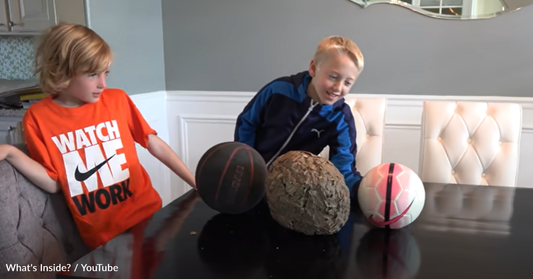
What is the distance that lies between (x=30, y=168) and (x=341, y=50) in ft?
3.50

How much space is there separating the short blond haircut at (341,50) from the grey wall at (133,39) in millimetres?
1251

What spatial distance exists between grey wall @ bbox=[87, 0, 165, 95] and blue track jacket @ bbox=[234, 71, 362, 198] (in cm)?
99

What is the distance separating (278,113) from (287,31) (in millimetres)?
1022

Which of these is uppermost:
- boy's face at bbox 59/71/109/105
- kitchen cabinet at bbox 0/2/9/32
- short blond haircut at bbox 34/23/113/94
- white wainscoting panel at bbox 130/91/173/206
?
kitchen cabinet at bbox 0/2/9/32

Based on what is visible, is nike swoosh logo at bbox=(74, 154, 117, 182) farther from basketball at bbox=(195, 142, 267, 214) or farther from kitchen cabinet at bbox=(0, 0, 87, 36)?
kitchen cabinet at bbox=(0, 0, 87, 36)

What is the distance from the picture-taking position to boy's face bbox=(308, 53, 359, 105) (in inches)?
56.9

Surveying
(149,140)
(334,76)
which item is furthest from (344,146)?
(149,140)

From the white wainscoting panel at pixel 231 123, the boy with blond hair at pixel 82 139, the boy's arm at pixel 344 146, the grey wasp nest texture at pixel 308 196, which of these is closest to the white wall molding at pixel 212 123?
the white wainscoting panel at pixel 231 123

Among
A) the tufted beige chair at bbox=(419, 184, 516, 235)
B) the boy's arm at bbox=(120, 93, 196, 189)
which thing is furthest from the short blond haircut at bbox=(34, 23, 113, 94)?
the tufted beige chair at bbox=(419, 184, 516, 235)

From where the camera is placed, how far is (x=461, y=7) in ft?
7.60

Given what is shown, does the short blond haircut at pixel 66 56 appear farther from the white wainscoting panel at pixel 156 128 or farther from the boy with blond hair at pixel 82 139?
the white wainscoting panel at pixel 156 128

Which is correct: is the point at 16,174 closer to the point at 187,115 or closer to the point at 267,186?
the point at 267,186

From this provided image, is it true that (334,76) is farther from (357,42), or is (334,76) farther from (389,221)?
(357,42)

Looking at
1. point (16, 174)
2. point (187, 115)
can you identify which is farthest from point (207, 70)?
point (16, 174)
